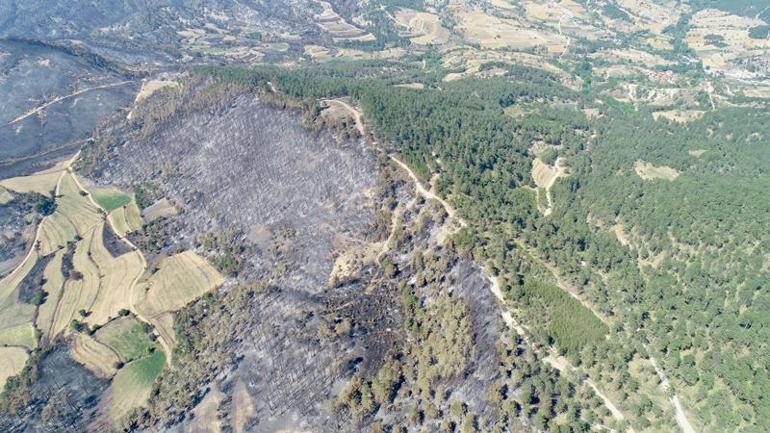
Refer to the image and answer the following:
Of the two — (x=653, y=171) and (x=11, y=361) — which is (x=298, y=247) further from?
(x=653, y=171)

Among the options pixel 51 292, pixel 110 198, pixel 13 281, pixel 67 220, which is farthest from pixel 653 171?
pixel 13 281

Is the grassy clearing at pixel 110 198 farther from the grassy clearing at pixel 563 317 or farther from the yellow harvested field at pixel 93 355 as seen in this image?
the grassy clearing at pixel 563 317

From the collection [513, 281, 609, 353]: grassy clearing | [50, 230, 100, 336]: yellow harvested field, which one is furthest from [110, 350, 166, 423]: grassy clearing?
[513, 281, 609, 353]: grassy clearing

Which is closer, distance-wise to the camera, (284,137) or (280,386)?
(280,386)

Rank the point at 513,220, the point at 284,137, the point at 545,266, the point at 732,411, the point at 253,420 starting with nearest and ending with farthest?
the point at 732,411
the point at 253,420
the point at 545,266
the point at 513,220
the point at 284,137

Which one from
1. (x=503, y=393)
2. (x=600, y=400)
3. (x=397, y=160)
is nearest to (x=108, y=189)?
(x=397, y=160)

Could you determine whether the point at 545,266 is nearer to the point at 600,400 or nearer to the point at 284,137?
the point at 600,400
